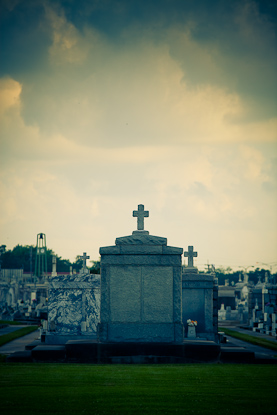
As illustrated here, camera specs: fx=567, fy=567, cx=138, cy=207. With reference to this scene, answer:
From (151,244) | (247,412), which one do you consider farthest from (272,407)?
(151,244)

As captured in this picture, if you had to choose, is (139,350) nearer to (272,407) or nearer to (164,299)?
(164,299)

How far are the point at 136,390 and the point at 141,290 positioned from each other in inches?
224

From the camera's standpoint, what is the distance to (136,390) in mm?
8789

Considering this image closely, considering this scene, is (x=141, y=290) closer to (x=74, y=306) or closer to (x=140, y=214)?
(x=140, y=214)

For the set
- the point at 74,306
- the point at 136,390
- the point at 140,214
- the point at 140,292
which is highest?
the point at 140,214

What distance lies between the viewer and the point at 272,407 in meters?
7.75

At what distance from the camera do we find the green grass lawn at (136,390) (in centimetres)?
760

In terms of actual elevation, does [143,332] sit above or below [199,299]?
below

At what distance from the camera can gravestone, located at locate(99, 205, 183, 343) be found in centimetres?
1427

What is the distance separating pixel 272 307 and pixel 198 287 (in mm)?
14815

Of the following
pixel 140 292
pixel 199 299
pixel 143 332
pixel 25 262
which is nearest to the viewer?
pixel 143 332

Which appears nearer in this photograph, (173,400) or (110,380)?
(173,400)

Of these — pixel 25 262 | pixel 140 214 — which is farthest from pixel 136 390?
pixel 25 262

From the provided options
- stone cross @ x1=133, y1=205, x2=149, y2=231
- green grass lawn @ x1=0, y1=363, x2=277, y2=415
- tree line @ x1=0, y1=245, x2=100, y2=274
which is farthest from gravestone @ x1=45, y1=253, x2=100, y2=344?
tree line @ x1=0, y1=245, x2=100, y2=274
